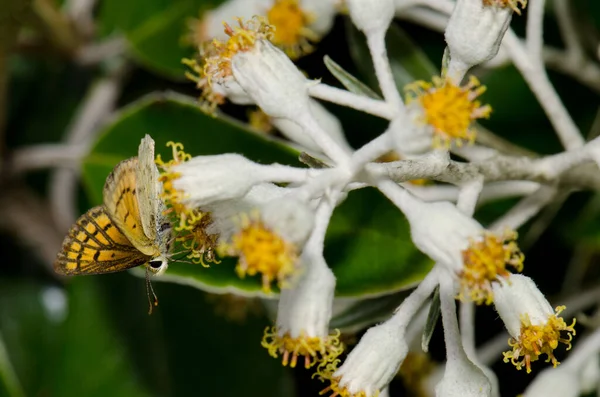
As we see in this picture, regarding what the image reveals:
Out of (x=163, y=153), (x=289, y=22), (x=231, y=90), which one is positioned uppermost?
(x=289, y=22)

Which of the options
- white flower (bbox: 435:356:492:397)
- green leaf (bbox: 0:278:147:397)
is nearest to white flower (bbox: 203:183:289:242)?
white flower (bbox: 435:356:492:397)

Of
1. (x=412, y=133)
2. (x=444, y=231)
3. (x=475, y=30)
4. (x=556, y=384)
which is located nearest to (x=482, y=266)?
(x=444, y=231)

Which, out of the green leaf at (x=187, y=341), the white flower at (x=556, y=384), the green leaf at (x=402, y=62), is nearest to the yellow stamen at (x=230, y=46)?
the green leaf at (x=402, y=62)

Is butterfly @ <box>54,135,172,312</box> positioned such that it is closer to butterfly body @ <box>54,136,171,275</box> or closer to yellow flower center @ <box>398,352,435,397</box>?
butterfly body @ <box>54,136,171,275</box>

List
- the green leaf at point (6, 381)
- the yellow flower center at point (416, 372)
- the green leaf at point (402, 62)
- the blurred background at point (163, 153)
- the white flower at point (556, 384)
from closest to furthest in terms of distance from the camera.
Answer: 1. the white flower at point (556, 384)
2. the blurred background at point (163, 153)
3. the green leaf at point (402, 62)
4. the yellow flower center at point (416, 372)
5. the green leaf at point (6, 381)

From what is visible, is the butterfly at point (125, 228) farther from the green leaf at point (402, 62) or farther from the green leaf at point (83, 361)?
the green leaf at point (83, 361)

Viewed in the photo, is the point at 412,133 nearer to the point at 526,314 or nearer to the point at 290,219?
the point at 290,219
